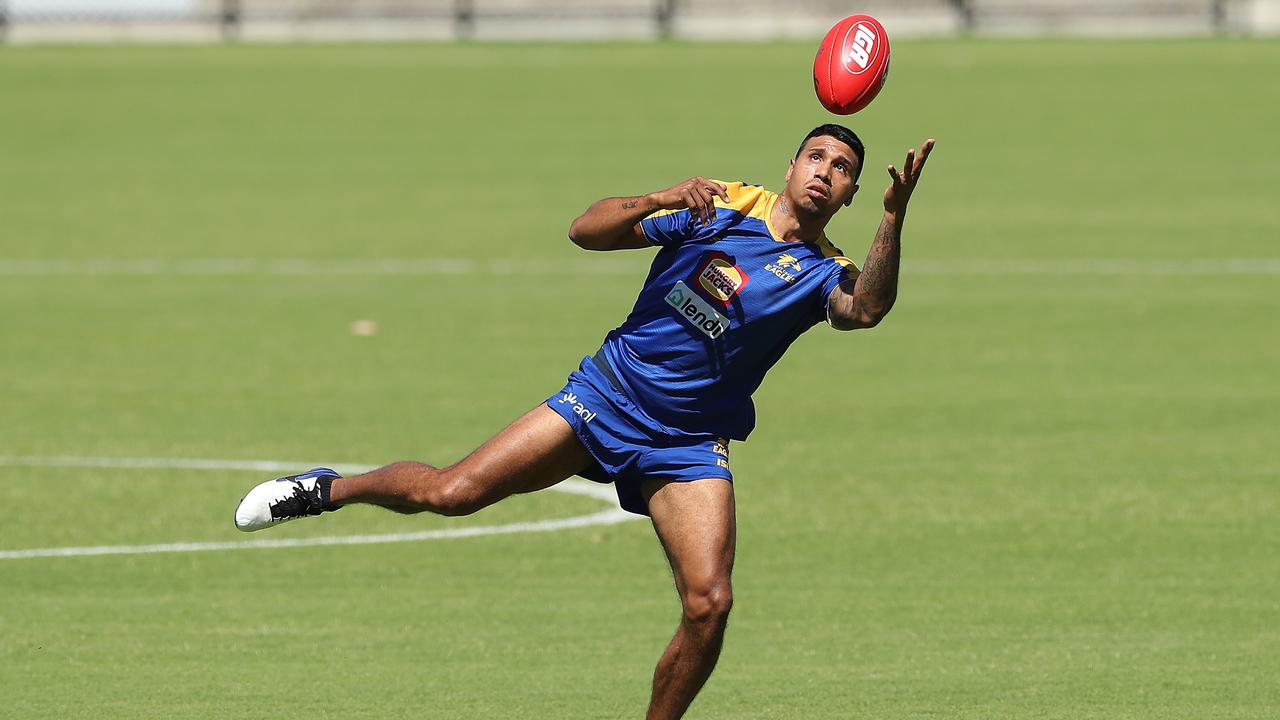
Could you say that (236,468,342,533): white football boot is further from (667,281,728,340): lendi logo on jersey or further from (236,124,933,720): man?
(667,281,728,340): lendi logo on jersey

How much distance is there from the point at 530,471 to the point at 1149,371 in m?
11.0

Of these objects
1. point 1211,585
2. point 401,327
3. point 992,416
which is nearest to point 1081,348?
point 992,416

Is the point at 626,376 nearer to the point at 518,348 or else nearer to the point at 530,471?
the point at 530,471

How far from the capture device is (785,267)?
9305 millimetres

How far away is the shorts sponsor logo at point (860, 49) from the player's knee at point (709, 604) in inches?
93.7

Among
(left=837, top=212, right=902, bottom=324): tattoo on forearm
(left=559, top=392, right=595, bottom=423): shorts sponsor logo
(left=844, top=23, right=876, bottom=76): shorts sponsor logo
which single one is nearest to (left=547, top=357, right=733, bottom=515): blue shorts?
(left=559, top=392, right=595, bottom=423): shorts sponsor logo

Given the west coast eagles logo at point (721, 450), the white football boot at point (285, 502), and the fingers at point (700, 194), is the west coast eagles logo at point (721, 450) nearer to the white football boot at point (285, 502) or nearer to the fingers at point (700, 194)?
the fingers at point (700, 194)

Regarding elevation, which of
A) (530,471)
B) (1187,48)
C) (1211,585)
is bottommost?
(1211,585)

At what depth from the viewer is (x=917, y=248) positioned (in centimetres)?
2672

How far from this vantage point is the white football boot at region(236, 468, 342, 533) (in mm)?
9875

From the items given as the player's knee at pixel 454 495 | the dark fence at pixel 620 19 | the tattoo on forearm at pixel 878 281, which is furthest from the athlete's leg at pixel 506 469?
the dark fence at pixel 620 19

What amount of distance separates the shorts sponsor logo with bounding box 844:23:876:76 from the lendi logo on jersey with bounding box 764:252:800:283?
0.97 metres

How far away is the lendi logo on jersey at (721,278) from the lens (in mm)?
9297

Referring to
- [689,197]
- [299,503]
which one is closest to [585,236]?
[689,197]
